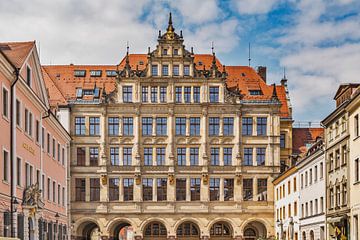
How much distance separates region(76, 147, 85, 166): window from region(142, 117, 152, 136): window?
5773 mm

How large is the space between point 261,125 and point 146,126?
10601 mm

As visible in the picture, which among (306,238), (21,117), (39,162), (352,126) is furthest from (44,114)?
(306,238)

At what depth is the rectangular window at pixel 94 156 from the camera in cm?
6950

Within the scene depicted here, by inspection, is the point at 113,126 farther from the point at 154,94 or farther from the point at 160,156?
the point at 160,156

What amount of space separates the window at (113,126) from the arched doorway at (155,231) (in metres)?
9.25

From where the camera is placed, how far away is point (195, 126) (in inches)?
2763

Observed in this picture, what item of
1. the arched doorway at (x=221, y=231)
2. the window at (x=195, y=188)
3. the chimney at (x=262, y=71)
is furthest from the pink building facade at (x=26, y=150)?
the chimney at (x=262, y=71)

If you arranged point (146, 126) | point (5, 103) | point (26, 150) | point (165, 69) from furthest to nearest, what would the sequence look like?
point (146, 126), point (165, 69), point (26, 150), point (5, 103)

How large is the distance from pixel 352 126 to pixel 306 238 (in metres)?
16.9

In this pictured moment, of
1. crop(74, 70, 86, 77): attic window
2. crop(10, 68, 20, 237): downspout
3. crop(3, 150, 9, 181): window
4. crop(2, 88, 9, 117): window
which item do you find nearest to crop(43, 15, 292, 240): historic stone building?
crop(74, 70, 86, 77): attic window

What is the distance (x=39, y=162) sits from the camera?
4047 centimetres

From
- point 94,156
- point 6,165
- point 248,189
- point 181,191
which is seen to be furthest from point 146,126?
point 6,165

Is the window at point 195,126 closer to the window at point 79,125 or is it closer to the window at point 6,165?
the window at point 79,125

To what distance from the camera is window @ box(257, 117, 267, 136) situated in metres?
70.4
